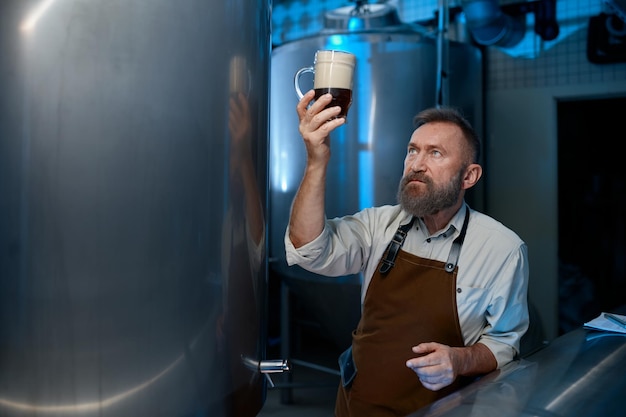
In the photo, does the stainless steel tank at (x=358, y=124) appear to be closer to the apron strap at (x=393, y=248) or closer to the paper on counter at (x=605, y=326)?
the apron strap at (x=393, y=248)

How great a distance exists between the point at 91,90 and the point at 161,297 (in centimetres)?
28

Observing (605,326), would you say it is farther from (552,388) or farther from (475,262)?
(552,388)

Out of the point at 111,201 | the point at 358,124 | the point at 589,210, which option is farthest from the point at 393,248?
the point at 589,210

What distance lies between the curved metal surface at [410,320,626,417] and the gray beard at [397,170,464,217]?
37 centimetres

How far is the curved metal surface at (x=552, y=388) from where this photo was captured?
88cm

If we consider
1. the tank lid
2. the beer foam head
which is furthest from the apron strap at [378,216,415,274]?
the tank lid

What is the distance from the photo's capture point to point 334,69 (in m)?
1.01

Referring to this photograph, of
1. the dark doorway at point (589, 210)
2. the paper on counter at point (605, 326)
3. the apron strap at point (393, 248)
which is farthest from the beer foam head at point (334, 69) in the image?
the dark doorway at point (589, 210)

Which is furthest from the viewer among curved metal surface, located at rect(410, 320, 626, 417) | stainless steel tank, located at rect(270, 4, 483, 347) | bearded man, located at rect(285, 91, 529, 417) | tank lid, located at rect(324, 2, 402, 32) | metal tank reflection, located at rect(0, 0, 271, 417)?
tank lid, located at rect(324, 2, 402, 32)

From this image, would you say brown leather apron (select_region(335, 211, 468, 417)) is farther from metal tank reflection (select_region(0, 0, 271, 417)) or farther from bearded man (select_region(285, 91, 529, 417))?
metal tank reflection (select_region(0, 0, 271, 417))

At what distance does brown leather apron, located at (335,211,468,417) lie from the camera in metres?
1.34

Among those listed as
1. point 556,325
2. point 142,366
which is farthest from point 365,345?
point 556,325

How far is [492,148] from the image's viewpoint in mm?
3277

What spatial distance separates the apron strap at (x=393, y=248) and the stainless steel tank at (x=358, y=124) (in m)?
1.05
